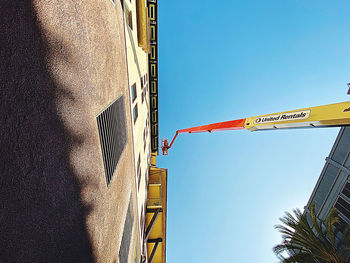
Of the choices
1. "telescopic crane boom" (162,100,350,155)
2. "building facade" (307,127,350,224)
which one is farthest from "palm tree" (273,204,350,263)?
"telescopic crane boom" (162,100,350,155)

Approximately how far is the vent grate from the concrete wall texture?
0.43 meters

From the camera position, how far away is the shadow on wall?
1.76 metres

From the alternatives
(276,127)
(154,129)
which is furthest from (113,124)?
(154,129)

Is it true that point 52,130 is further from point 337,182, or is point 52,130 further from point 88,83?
point 337,182

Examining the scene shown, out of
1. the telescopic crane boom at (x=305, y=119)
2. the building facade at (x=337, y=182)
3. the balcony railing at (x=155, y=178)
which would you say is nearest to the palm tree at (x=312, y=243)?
the building facade at (x=337, y=182)

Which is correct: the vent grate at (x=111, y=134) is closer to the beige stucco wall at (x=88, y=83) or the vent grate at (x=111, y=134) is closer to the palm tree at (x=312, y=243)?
the beige stucco wall at (x=88, y=83)

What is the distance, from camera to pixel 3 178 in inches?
66.8

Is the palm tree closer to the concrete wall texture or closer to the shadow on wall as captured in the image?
the concrete wall texture

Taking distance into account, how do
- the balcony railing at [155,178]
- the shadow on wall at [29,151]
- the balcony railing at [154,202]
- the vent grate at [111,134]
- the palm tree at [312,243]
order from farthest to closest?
the balcony railing at [155,178]
the balcony railing at [154,202]
the palm tree at [312,243]
the vent grate at [111,134]
the shadow on wall at [29,151]

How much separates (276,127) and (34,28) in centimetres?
709

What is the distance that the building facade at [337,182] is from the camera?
35.5ft

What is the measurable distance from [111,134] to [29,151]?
364 centimetres

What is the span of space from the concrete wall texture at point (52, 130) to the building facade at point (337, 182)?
47.0ft

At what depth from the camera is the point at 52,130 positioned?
8.70 ft
